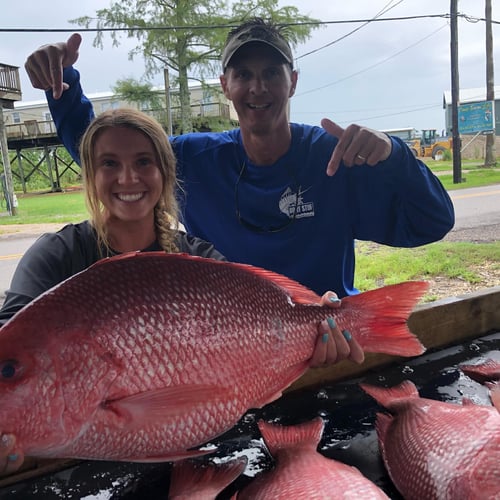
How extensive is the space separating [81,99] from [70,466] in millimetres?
1876

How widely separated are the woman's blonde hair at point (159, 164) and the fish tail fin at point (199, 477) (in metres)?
0.86

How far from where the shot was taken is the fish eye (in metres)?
1.04

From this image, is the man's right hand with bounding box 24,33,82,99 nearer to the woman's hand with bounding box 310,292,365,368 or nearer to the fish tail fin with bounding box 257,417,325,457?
the woman's hand with bounding box 310,292,365,368

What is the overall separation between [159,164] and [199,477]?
46.0 inches

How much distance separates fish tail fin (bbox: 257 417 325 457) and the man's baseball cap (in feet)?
5.89

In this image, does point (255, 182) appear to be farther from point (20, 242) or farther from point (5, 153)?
point (5, 153)

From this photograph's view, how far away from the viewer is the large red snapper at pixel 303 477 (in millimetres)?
1328

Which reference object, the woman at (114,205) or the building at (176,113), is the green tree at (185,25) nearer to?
the building at (176,113)

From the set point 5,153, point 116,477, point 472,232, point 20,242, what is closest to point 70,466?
point 116,477

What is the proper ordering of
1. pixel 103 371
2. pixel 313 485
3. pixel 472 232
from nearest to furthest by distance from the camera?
1. pixel 103 371
2. pixel 313 485
3. pixel 472 232

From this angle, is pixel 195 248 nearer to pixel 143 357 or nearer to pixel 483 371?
pixel 143 357

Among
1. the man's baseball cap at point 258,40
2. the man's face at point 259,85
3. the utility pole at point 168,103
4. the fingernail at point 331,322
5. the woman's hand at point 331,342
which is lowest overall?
the woman's hand at point 331,342

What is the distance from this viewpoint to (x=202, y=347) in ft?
4.05

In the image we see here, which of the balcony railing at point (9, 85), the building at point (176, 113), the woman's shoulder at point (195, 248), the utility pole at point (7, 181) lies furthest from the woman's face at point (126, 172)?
the building at point (176, 113)
